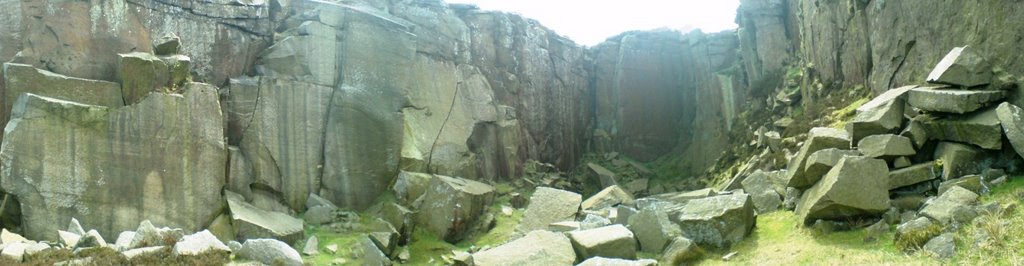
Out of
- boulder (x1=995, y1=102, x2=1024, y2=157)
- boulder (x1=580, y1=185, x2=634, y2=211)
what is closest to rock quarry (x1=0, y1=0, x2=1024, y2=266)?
boulder (x1=995, y1=102, x2=1024, y2=157)

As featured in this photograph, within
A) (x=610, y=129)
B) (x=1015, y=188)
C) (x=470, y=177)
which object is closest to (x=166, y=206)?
(x=470, y=177)

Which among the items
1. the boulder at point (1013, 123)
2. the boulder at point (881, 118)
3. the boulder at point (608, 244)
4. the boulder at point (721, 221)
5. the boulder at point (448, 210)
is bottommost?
the boulder at point (448, 210)

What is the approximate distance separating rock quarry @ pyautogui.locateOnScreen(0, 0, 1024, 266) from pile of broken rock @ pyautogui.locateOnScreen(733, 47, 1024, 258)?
0.18ft

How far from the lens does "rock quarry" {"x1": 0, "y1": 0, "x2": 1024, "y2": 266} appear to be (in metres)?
16.3

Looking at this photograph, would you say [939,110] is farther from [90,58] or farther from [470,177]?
[90,58]

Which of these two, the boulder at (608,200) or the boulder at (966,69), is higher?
the boulder at (966,69)

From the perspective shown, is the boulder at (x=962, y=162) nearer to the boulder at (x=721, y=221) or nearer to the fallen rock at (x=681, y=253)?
the boulder at (x=721, y=221)

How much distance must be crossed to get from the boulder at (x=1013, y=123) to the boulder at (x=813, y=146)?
3433mm

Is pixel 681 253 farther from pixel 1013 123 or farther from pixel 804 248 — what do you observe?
pixel 1013 123

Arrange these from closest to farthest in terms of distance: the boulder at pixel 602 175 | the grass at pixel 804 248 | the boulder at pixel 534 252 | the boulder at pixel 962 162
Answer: the grass at pixel 804 248 → the boulder at pixel 962 162 → the boulder at pixel 534 252 → the boulder at pixel 602 175

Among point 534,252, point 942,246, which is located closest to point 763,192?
point 534,252

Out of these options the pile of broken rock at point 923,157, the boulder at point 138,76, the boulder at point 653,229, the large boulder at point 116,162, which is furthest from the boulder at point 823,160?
the boulder at point 138,76

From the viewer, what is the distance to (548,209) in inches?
907

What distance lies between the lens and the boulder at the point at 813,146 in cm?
1786
